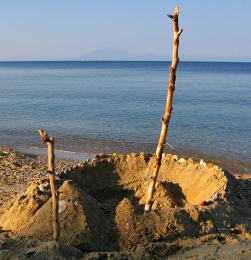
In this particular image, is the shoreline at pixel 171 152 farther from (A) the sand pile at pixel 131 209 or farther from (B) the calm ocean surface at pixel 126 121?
(A) the sand pile at pixel 131 209

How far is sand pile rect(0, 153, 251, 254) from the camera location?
27.1 feet

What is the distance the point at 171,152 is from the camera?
21.7m

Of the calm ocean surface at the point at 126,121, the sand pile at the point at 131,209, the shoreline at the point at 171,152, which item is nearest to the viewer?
the sand pile at the point at 131,209

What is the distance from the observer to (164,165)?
12.3 m

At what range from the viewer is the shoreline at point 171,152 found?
1940 centimetres

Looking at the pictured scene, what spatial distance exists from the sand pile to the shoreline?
7397mm

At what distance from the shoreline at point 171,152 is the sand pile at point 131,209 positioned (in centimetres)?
740

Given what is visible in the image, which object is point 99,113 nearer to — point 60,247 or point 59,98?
point 59,98

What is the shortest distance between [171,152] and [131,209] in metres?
13.2

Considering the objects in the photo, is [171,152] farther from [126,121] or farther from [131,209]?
[131,209]

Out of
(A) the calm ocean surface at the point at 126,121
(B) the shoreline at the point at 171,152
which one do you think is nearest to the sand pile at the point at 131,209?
(B) the shoreline at the point at 171,152

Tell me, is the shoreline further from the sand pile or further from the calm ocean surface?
the sand pile

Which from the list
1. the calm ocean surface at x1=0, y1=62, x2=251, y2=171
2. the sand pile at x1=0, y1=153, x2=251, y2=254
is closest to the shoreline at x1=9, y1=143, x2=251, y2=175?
the calm ocean surface at x1=0, y1=62, x2=251, y2=171

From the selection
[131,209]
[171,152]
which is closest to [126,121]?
[171,152]
